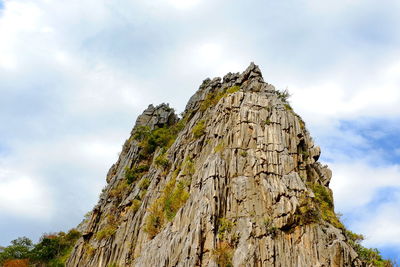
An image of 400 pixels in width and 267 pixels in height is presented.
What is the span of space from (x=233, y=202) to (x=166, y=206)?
26.1ft

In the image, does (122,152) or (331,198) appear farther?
(122,152)

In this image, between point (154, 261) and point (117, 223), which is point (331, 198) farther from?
point (117, 223)

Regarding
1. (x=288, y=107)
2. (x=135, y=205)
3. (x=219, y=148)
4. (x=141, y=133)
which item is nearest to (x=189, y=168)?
(x=219, y=148)

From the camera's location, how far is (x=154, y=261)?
93.2 ft

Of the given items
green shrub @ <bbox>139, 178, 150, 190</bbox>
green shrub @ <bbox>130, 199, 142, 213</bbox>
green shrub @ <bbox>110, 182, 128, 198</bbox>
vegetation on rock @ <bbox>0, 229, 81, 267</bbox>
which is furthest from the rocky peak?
vegetation on rock @ <bbox>0, 229, 81, 267</bbox>

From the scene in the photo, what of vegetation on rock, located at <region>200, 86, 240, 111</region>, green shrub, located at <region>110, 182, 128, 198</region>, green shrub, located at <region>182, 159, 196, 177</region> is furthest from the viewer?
green shrub, located at <region>110, 182, 128, 198</region>

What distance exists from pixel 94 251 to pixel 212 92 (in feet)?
92.8

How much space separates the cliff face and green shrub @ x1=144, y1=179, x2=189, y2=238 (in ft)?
0.33

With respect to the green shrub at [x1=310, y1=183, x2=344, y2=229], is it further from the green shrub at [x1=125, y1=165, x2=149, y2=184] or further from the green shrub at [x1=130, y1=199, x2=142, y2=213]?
the green shrub at [x1=125, y1=165, x2=149, y2=184]

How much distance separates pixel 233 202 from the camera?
28938 mm

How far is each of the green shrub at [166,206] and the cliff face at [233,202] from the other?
101 mm

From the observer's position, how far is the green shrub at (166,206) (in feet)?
109

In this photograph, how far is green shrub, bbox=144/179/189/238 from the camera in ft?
109

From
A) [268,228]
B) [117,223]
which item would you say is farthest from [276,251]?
[117,223]
